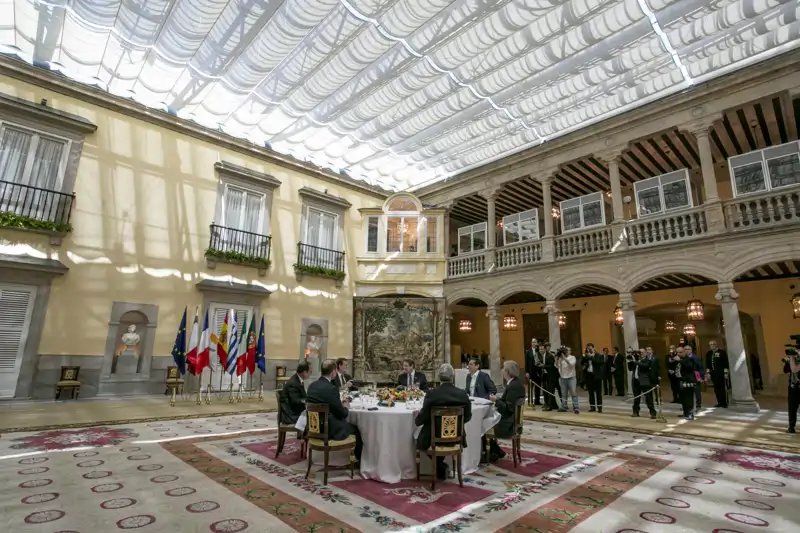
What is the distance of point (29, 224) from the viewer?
29.0 ft

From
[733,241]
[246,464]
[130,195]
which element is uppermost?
[130,195]

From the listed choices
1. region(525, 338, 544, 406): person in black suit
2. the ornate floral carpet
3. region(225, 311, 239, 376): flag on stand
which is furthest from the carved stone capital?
region(225, 311, 239, 376): flag on stand

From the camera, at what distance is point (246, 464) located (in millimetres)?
4562

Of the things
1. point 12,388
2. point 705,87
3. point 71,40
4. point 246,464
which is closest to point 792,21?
point 705,87

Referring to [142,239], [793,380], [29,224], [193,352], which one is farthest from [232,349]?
[793,380]

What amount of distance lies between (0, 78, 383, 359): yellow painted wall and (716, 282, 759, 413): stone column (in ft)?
36.7

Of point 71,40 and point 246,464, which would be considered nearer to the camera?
point 246,464

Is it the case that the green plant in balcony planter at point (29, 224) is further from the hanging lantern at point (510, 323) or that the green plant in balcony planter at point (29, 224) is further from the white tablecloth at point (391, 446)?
the hanging lantern at point (510, 323)

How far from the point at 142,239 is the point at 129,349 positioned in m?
2.82

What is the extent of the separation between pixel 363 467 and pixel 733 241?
365 inches

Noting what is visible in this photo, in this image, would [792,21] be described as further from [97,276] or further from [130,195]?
[97,276]

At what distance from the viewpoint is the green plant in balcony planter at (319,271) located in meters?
13.3

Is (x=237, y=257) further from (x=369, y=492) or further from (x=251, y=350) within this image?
(x=369, y=492)

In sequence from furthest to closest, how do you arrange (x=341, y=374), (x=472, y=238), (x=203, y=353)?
(x=472, y=238) → (x=203, y=353) → (x=341, y=374)
